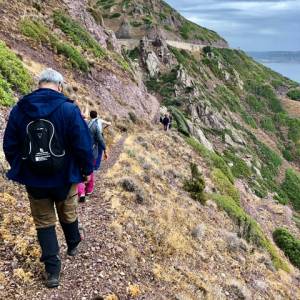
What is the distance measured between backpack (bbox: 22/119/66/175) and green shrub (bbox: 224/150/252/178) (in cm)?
3978

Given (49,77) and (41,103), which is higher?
(49,77)

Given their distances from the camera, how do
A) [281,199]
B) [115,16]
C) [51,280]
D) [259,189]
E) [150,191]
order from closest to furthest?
[51,280], [150,191], [259,189], [281,199], [115,16]

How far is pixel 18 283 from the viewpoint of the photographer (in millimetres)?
6988

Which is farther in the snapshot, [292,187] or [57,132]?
[292,187]

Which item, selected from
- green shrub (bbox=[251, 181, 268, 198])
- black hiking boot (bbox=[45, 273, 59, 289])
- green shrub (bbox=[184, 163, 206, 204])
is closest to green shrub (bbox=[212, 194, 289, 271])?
green shrub (bbox=[184, 163, 206, 204])

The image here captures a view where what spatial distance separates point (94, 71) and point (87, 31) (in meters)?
8.74

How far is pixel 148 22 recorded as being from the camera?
79.4 metres

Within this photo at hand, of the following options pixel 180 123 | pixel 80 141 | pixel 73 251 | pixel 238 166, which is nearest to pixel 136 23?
pixel 238 166

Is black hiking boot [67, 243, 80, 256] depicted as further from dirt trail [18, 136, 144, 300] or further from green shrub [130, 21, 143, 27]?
green shrub [130, 21, 143, 27]

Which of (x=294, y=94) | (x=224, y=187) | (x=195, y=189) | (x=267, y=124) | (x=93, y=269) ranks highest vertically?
(x=93, y=269)

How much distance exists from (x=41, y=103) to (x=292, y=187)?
2031 inches

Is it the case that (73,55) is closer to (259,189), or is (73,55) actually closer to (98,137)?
(98,137)

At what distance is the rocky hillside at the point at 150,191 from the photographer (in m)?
8.20

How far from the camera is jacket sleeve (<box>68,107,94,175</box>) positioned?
5.90 m
